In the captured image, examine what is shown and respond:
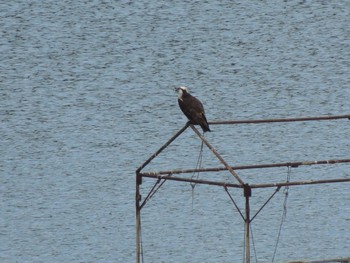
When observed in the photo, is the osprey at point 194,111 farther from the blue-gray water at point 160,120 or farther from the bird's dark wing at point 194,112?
the blue-gray water at point 160,120

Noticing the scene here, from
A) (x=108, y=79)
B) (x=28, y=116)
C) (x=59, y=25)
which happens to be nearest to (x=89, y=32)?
(x=59, y=25)

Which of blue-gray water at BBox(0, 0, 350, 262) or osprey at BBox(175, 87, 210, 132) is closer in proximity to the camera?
osprey at BBox(175, 87, 210, 132)

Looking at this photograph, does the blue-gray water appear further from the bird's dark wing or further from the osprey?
the bird's dark wing

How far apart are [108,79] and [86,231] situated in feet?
102

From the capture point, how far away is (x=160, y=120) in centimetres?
7250

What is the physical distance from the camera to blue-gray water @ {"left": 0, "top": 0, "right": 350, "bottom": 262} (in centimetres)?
5372

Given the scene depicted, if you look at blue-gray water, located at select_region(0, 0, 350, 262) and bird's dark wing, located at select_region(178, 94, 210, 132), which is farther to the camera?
blue-gray water, located at select_region(0, 0, 350, 262)

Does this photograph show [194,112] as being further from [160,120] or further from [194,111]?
[160,120]

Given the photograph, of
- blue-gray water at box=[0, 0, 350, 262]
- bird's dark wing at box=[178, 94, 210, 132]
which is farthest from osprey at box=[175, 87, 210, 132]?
blue-gray water at box=[0, 0, 350, 262]

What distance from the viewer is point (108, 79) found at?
3337 inches

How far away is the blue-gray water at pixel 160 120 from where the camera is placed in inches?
2115

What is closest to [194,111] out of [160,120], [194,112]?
[194,112]

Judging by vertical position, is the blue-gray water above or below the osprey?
below

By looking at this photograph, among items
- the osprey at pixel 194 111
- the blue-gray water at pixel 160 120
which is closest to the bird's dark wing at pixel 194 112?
the osprey at pixel 194 111
